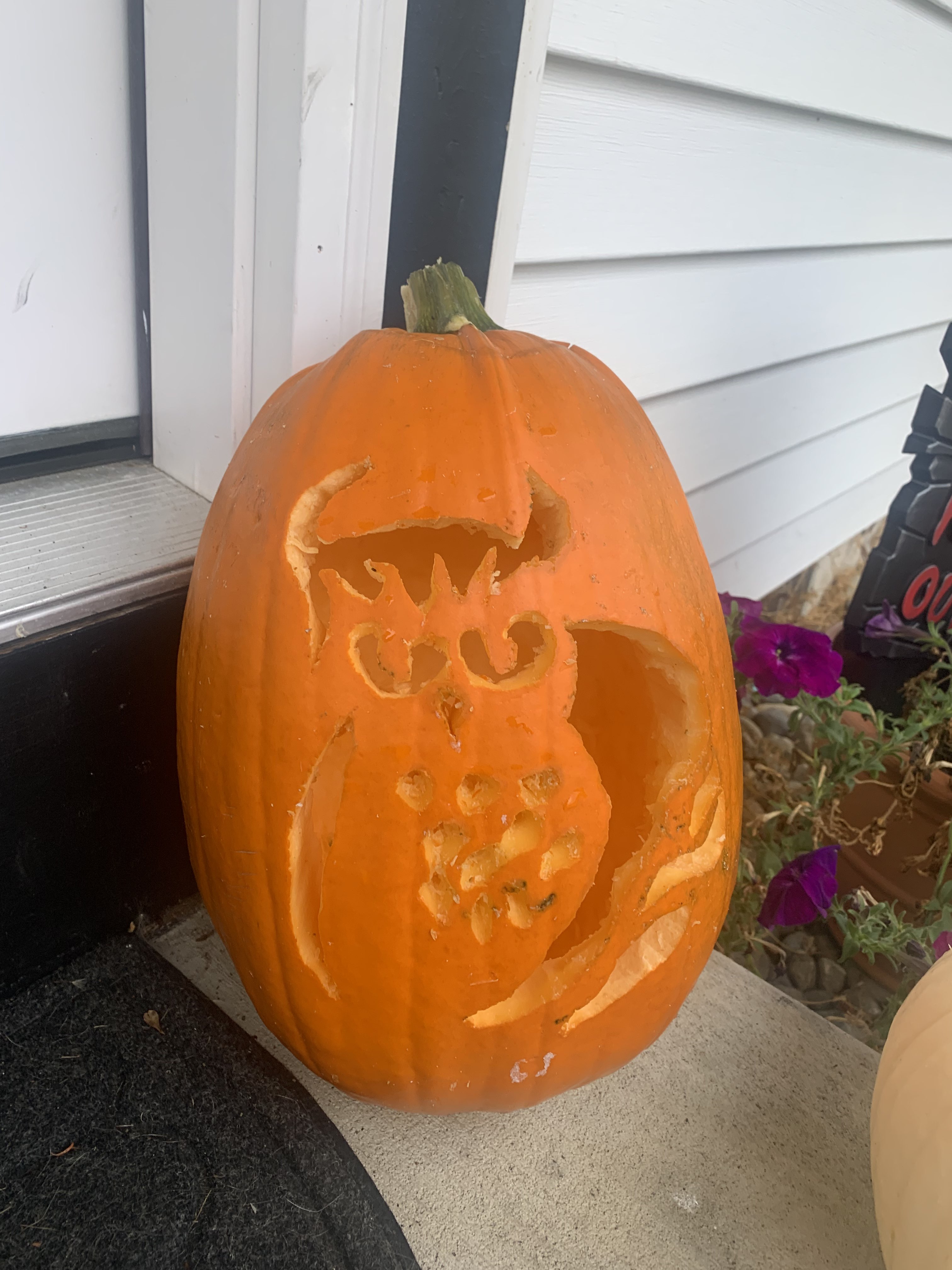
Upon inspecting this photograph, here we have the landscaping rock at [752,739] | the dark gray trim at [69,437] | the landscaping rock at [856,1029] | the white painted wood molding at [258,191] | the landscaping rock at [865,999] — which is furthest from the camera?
the landscaping rock at [752,739]

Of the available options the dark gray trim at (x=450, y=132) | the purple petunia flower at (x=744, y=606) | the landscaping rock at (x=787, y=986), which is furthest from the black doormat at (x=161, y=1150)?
the purple petunia flower at (x=744, y=606)

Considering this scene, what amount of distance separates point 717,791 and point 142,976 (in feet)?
1.81

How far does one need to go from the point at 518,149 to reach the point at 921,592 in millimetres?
1170

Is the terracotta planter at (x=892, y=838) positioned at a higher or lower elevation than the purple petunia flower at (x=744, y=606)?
lower

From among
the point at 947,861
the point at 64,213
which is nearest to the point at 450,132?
the point at 64,213

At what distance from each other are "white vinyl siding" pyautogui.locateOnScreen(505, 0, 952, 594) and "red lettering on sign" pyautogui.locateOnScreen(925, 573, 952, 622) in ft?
1.34

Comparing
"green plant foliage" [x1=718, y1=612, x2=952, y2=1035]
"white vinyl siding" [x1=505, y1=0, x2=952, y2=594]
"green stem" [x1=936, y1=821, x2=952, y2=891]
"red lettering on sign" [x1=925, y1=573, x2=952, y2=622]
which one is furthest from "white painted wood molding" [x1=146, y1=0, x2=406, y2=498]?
"red lettering on sign" [x1=925, y1=573, x2=952, y2=622]

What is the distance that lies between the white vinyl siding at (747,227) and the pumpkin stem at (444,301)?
36 cm

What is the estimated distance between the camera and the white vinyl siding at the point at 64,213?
0.68 meters

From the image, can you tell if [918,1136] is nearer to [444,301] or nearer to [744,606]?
[444,301]

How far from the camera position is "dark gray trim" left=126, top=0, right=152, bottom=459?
28.7 inches

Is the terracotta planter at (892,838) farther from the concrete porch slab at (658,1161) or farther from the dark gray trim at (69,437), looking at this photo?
the dark gray trim at (69,437)

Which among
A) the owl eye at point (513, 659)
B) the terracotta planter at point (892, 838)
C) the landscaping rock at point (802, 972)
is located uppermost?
the owl eye at point (513, 659)

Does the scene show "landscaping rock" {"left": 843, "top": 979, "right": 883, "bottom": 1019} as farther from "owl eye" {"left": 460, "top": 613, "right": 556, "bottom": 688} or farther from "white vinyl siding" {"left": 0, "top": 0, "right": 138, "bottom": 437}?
"white vinyl siding" {"left": 0, "top": 0, "right": 138, "bottom": 437}
